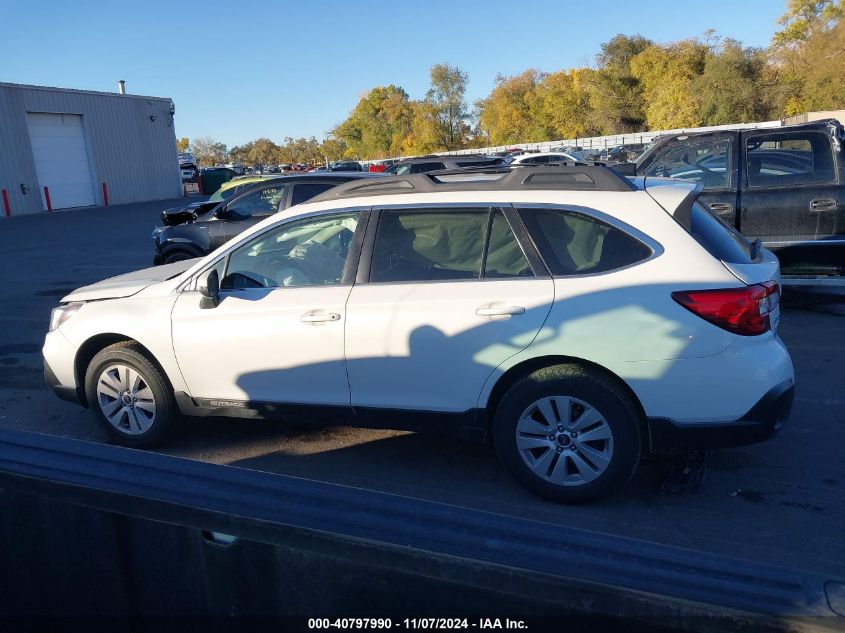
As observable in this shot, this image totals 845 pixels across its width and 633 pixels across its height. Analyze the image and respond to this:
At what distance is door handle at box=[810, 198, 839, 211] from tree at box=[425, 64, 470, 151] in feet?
232

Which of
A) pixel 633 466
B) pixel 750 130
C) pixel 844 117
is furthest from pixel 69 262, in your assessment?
pixel 844 117

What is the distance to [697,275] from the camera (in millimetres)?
3721

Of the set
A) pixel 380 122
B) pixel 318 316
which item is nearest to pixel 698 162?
pixel 318 316

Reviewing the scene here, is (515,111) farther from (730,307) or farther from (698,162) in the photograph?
(730,307)

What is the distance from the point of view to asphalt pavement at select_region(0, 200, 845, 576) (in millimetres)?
3678

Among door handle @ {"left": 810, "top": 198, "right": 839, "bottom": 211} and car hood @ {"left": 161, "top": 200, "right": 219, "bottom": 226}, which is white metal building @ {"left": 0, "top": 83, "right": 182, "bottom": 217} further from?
door handle @ {"left": 810, "top": 198, "right": 839, "bottom": 211}

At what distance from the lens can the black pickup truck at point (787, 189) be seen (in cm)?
760

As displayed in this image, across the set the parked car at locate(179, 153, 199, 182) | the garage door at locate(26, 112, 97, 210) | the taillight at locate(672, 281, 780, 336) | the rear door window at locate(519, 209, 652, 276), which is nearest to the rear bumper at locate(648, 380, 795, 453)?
the taillight at locate(672, 281, 780, 336)

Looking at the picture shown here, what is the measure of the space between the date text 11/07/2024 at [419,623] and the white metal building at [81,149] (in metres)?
33.7

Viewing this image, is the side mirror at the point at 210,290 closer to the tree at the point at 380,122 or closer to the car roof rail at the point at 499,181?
the car roof rail at the point at 499,181

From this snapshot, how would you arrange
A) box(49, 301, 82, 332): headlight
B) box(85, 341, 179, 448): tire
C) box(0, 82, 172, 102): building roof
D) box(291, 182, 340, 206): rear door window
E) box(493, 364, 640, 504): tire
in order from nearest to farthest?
1. box(493, 364, 640, 504): tire
2. box(85, 341, 179, 448): tire
3. box(49, 301, 82, 332): headlight
4. box(291, 182, 340, 206): rear door window
5. box(0, 82, 172, 102): building roof

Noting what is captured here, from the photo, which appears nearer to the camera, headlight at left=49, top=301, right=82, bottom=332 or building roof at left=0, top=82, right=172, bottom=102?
headlight at left=49, top=301, right=82, bottom=332

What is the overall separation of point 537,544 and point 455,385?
2.56m

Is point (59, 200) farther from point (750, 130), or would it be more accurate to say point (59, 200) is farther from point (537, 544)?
point (537, 544)
